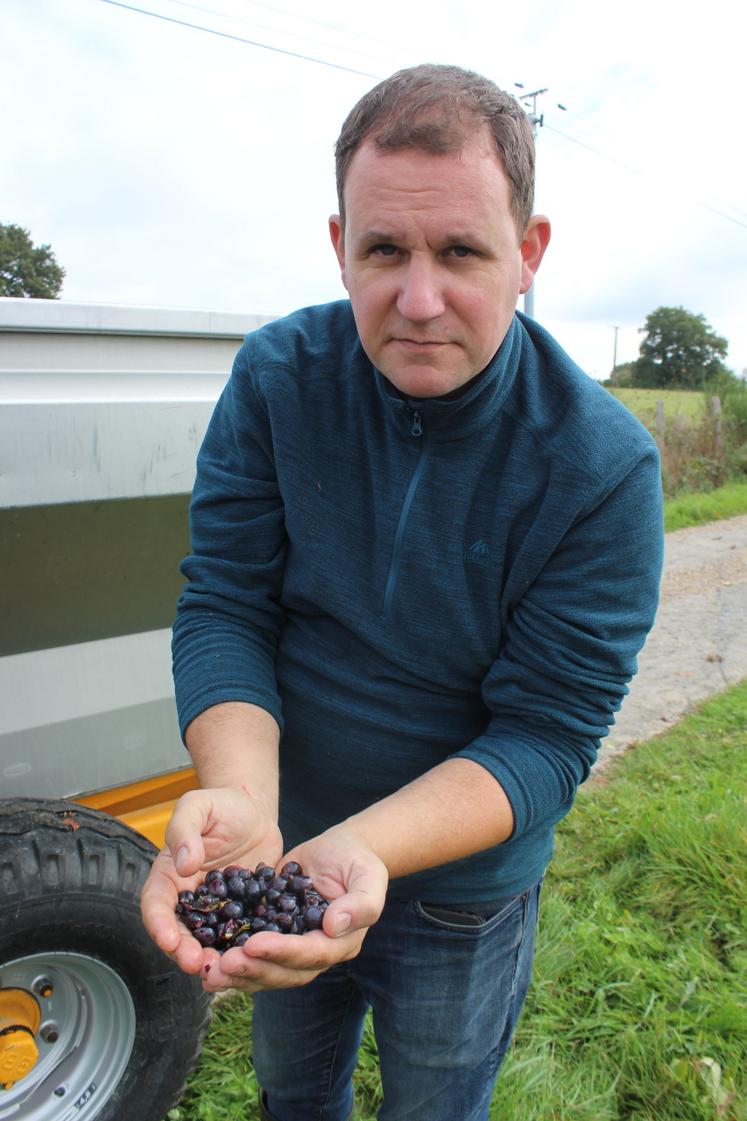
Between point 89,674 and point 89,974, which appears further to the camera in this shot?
point 89,674

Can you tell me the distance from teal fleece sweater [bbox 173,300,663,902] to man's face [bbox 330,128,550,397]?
80mm

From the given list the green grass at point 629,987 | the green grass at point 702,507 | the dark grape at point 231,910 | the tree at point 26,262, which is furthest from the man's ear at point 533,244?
the green grass at point 702,507

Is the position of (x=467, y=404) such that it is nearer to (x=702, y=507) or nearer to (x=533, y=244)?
(x=533, y=244)

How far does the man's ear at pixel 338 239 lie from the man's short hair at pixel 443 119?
0.40 feet

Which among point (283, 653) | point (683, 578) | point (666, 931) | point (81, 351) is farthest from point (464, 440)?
point (683, 578)

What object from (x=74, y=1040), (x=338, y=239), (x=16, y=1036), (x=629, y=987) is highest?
(x=338, y=239)

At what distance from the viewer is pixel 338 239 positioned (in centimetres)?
163

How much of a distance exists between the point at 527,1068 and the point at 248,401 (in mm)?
2000

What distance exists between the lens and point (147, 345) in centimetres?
224

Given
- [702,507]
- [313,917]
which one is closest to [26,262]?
[313,917]

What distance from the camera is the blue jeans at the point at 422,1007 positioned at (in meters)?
1.69

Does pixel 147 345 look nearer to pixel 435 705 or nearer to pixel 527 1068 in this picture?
pixel 435 705

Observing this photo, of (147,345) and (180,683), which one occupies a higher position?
(147,345)

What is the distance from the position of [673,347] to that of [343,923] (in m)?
Answer: 60.8
